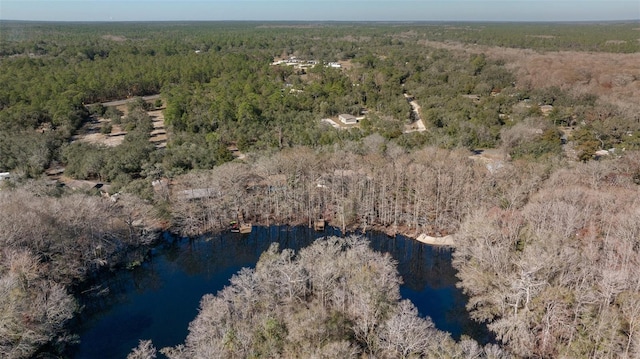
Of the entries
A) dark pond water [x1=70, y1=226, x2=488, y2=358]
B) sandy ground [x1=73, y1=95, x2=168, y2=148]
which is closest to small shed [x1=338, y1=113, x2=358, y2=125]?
sandy ground [x1=73, y1=95, x2=168, y2=148]

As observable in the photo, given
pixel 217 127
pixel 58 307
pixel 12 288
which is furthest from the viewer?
pixel 217 127

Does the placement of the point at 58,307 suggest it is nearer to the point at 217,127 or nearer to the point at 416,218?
the point at 416,218

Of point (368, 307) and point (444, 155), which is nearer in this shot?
point (368, 307)

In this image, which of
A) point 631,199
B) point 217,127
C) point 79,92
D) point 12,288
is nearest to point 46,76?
point 79,92

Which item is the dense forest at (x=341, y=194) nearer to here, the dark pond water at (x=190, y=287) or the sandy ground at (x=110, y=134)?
the sandy ground at (x=110, y=134)

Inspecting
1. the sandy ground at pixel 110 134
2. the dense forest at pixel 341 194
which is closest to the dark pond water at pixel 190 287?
the dense forest at pixel 341 194
